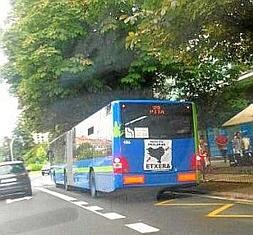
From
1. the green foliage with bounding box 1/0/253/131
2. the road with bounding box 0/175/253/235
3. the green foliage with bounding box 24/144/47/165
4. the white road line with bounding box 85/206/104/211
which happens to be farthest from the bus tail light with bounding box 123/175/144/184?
the green foliage with bounding box 24/144/47/165

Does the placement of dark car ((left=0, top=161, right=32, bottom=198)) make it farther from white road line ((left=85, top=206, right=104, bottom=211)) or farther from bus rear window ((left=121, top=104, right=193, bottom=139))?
bus rear window ((left=121, top=104, right=193, bottom=139))

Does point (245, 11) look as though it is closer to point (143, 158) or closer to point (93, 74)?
point (143, 158)

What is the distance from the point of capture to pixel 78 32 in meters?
22.7

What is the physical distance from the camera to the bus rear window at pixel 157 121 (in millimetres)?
15750

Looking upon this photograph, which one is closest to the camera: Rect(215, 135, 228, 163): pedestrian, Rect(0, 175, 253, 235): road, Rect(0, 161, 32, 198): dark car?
Rect(0, 175, 253, 235): road

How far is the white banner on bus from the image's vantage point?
1584cm

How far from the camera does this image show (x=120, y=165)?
15.6 m

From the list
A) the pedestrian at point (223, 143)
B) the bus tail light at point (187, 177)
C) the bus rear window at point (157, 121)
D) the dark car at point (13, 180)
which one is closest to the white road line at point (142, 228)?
the bus rear window at point (157, 121)

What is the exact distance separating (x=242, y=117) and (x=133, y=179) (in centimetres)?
1210

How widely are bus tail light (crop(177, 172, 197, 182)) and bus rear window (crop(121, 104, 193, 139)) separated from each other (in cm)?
104

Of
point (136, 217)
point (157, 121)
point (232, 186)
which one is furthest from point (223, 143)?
point (136, 217)

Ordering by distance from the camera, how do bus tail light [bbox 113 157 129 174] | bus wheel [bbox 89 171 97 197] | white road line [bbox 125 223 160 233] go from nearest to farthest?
white road line [bbox 125 223 160 233]
bus tail light [bbox 113 157 129 174]
bus wheel [bbox 89 171 97 197]

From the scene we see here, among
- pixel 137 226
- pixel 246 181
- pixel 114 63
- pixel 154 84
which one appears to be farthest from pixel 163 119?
pixel 154 84

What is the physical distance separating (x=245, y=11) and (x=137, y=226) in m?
5.20
